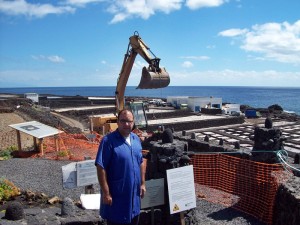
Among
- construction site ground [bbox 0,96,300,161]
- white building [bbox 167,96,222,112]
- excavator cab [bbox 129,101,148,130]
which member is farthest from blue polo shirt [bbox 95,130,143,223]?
white building [bbox 167,96,222,112]

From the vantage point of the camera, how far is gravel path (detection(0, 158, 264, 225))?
25.4 feet

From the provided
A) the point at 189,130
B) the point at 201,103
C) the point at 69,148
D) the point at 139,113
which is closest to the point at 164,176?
the point at 69,148

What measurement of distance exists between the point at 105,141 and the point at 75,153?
10.7 meters

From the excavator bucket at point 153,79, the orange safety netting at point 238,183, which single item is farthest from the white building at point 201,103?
the orange safety netting at point 238,183

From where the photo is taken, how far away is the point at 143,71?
1513 cm

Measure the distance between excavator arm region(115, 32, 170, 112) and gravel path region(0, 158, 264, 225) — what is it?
4.96m

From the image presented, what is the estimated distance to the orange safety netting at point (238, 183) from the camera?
7938 mm

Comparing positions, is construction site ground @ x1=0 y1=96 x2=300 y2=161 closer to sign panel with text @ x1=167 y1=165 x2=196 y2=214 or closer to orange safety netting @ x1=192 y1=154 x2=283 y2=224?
orange safety netting @ x1=192 y1=154 x2=283 y2=224

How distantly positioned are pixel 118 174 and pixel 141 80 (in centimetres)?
1092

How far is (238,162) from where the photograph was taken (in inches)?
372

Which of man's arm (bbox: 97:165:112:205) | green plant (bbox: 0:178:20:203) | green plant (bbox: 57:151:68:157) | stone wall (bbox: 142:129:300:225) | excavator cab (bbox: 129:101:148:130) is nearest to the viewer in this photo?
man's arm (bbox: 97:165:112:205)

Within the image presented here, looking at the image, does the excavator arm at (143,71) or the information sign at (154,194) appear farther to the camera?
the excavator arm at (143,71)

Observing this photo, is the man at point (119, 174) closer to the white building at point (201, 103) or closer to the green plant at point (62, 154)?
the green plant at point (62, 154)

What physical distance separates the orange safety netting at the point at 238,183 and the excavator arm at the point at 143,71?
4.78 m
